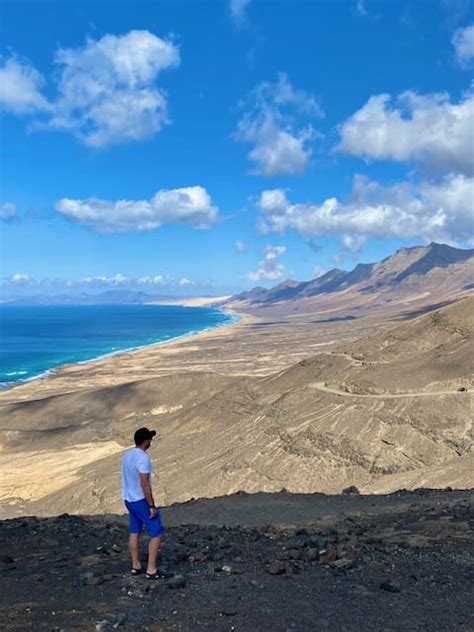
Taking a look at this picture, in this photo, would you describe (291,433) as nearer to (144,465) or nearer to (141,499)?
(141,499)

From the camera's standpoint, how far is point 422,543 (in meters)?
10.8

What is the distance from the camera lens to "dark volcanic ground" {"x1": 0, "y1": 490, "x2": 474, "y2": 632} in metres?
7.27

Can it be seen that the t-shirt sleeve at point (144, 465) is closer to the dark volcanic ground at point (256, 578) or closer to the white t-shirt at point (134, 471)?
the white t-shirt at point (134, 471)

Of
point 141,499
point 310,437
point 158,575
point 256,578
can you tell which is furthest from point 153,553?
point 310,437

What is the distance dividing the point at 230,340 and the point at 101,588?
160812 mm

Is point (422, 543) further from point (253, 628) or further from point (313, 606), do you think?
point (253, 628)

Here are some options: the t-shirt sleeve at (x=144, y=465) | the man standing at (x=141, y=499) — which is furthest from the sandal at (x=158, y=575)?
the t-shirt sleeve at (x=144, y=465)

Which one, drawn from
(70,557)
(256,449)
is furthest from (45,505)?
(70,557)

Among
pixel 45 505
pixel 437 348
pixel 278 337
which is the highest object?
pixel 278 337

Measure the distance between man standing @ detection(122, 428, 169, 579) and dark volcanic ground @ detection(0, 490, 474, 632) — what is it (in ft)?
1.20

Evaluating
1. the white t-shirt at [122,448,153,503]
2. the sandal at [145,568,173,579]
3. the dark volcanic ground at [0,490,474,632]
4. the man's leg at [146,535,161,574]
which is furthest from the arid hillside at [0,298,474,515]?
the white t-shirt at [122,448,153,503]

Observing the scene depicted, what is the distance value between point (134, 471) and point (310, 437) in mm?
23655

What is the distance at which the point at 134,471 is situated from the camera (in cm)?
871

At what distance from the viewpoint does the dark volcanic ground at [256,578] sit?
7273 mm
